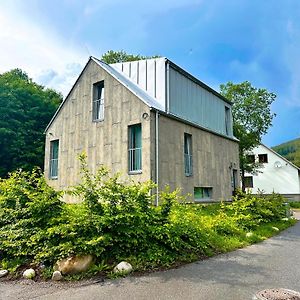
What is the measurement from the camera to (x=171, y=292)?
4.60m

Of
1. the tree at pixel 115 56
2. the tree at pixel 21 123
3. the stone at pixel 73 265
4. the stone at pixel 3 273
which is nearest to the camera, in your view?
the stone at pixel 73 265

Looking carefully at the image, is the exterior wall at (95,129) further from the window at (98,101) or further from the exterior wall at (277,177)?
the exterior wall at (277,177)

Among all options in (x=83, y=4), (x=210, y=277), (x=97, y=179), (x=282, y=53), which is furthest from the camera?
(x=282, y=53)

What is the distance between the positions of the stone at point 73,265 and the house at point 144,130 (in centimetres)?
622

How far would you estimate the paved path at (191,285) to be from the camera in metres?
4.53

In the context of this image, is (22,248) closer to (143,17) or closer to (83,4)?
(83,4)

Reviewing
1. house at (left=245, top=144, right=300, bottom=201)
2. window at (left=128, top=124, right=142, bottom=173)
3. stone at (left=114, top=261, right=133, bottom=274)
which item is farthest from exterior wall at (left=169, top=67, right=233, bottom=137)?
house at (left=245, top=144, right=300, bottom=201)

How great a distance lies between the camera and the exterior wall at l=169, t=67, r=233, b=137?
46.3 ft

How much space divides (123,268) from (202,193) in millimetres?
10073

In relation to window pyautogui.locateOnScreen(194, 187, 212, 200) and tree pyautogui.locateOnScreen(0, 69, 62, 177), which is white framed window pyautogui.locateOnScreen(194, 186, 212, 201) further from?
tree pyautogui.locateOnScreen(0, 69, 62, 177)

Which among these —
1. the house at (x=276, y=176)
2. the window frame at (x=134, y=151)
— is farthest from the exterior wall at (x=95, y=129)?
the house at (x=276, y=176)

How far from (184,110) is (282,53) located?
509 centimetres

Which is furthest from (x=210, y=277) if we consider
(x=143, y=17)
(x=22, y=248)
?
(x=143, y=17)

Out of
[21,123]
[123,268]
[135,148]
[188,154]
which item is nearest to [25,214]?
[123,268]
